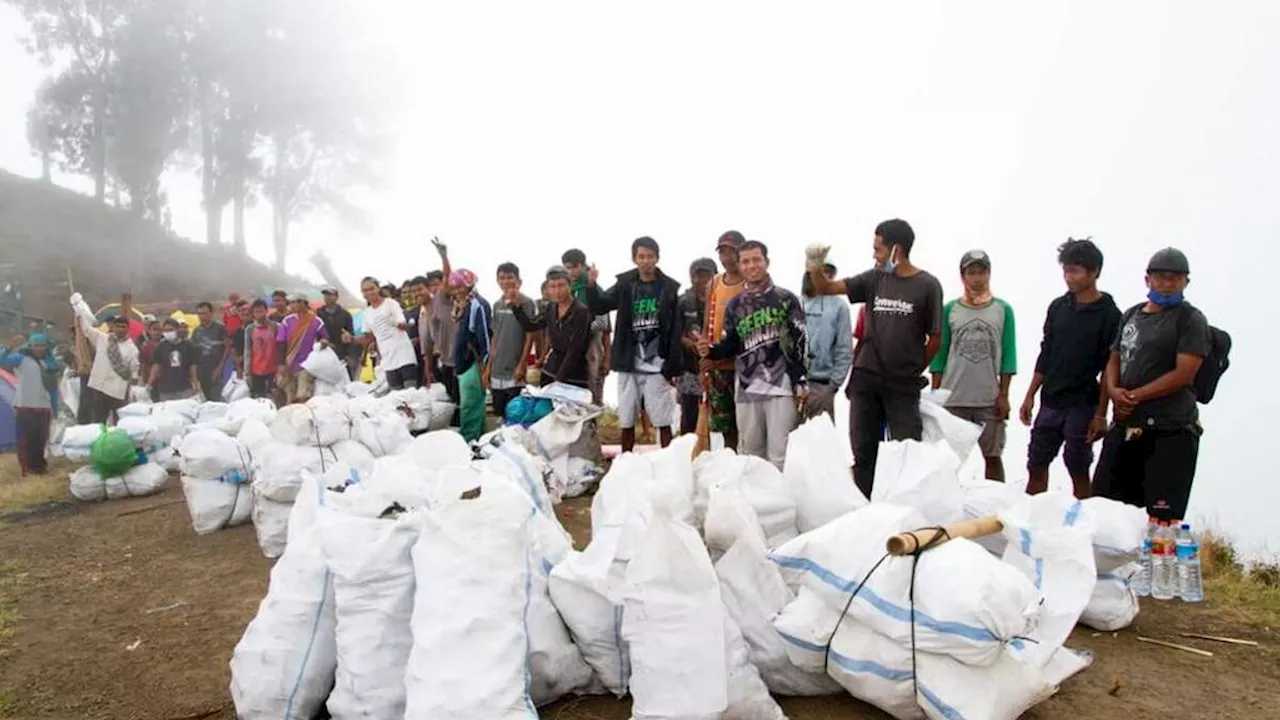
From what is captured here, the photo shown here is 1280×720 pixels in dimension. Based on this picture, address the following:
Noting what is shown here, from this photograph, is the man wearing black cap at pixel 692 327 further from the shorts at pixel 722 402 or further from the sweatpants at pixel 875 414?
the sweatpants at pixel 875 414

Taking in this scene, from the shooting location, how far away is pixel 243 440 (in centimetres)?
500

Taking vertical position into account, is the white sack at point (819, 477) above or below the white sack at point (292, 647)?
above

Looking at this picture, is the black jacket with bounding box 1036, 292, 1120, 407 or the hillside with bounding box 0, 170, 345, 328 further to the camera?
the hillside with bounding box 0, 170, 345, 328

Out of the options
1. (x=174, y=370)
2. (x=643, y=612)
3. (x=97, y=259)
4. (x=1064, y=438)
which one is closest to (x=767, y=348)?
(x=1064, y=438)

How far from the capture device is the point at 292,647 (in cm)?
242

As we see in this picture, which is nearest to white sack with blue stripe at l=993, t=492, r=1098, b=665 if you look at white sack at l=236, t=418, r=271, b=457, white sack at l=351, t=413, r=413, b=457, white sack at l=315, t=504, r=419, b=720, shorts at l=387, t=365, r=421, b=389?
white sack at l=315, t=504, r=419, b=720

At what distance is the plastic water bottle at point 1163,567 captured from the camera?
3432mm

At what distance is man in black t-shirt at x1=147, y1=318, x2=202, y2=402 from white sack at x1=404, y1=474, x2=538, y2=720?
797cm

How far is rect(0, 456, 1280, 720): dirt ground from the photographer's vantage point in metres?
2.55

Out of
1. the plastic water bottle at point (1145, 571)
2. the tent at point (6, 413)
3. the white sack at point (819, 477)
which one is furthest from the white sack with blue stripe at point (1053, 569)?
the tent at point (6, 413)

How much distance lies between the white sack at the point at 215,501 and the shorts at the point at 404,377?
3.18 metres

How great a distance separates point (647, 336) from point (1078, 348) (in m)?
2.61

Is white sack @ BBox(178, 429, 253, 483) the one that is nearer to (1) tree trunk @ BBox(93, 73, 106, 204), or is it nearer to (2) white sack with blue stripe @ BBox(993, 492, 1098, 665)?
(2) white sack with blue stripe @ BBox(993, 492, 1098, 665)

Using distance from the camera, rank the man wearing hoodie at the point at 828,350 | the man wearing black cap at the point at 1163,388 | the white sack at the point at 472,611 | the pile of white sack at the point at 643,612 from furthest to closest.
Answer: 1. the man wearing hoodie at the point at 828,350
2. the man wearing black cap at the point at 1163,388
3. the pile of white sack at the point at 643,612
4. the white sack at the point at 472,611
